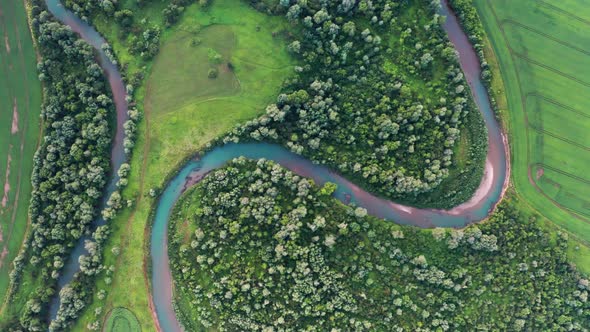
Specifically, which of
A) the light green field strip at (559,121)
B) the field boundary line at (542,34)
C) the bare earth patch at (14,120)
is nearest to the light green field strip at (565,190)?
the light green field strip at (559,121)

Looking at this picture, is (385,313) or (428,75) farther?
(428,75)

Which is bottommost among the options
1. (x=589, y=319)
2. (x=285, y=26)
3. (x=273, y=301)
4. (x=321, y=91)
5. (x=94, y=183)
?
(x=589, y=319)

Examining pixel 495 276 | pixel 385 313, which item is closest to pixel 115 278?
pixel 385 313

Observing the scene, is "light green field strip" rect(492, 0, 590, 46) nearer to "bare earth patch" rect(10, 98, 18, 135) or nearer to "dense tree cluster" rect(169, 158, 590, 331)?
"dense tree cluster" rect(169, 158, 590, 331)

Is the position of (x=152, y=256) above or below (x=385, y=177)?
below

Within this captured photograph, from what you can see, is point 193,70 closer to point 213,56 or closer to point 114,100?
point 213,56

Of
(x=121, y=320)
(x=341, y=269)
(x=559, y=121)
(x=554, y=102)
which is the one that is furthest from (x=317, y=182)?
(x=554, y=102)

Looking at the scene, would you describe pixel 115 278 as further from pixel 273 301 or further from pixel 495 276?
pixel 495 276

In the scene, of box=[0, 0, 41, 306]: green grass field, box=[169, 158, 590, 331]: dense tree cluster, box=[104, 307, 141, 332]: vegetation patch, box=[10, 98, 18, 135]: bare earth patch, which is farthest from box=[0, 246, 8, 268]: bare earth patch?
box=[169, 158, 590, 331]: dense tree cluster
